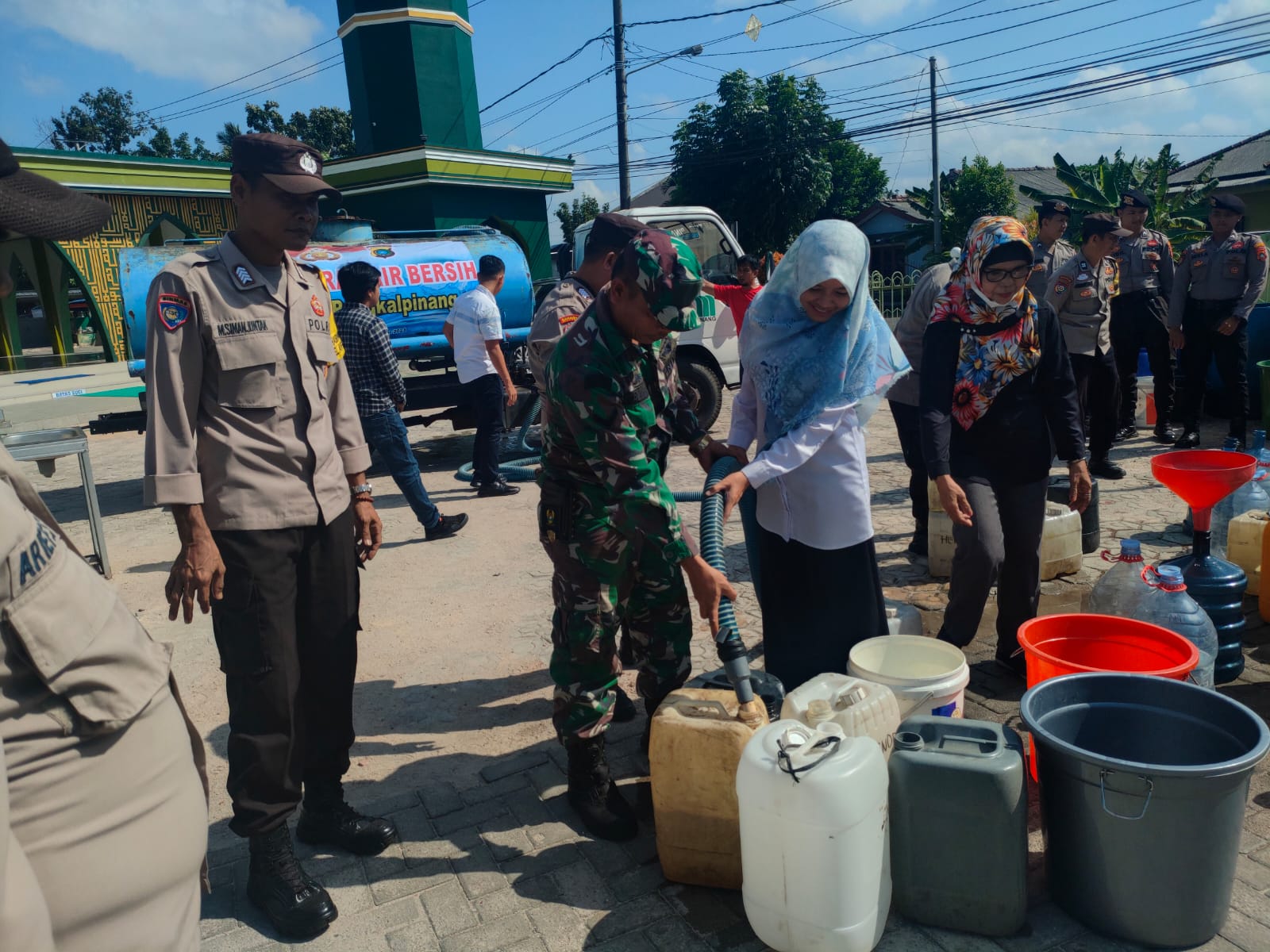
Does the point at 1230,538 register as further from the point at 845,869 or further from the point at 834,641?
A: the point at 845,869

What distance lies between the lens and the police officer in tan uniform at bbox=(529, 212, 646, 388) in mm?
3998

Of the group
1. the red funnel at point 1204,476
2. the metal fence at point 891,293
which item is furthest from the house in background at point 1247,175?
the red funnel at point 1204,476

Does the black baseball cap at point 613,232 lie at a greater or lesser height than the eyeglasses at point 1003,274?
greater

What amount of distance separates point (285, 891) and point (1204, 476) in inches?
139

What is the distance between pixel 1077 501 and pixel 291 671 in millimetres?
2985

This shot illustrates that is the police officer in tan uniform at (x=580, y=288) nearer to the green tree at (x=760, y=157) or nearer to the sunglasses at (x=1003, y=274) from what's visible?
the sunglasses at (x=1003, y=274)

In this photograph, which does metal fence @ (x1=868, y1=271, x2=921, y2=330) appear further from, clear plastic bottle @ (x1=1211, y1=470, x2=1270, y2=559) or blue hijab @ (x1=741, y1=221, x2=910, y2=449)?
blue hijab @ (x1=741, y1=221, x2=910, y2=449)

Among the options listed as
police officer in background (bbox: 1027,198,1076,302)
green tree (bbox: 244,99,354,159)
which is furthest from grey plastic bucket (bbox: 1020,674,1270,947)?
green tree (bbox: 244,99,354,159)

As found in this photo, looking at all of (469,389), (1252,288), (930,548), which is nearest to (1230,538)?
(930,548)

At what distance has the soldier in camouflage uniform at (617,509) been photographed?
2490mm

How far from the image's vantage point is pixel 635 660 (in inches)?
132

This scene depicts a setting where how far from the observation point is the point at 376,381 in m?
6.11

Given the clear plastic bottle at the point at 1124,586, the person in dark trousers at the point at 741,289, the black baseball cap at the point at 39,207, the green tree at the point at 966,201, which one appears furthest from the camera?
the green tree at the point at 966,201

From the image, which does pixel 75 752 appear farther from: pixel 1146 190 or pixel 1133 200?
pixel 1146 190
